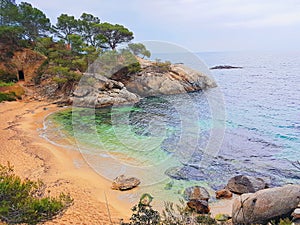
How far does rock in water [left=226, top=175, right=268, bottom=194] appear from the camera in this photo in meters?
9.99

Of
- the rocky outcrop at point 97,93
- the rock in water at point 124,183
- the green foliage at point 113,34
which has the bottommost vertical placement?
the rock in water at point 124,183

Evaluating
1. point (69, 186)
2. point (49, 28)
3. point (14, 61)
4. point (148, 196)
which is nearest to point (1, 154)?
point (69, 186)

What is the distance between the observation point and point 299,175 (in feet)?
37.6

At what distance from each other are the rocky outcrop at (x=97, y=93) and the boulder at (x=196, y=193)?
17815 millimetres

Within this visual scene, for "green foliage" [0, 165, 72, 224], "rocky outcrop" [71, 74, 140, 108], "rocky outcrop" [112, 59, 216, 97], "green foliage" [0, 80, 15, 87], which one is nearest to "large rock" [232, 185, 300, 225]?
"green foliage" [0, 165, 72, 224]

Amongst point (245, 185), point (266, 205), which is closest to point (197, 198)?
point (245, 185)

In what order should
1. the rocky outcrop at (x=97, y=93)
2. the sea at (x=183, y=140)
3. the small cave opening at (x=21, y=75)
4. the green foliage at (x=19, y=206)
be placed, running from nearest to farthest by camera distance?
the green foliage at (x=19, y=206), the sea at (x=183, y=140), the rocky outcrop at (x=97, y=93), the small cave opening at (x=21, y=75)

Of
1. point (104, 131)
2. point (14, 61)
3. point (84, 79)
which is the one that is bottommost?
point (104, 131)

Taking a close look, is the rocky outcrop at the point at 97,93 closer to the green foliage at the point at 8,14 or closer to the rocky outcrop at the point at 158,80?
the rocky outcrop at the point at 158,80

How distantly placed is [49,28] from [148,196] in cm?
3195

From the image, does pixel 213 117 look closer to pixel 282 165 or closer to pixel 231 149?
pixel 231 149

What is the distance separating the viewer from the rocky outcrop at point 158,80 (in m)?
33.0

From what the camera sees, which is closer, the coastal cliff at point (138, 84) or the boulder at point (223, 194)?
the boulder at point (223, 194)

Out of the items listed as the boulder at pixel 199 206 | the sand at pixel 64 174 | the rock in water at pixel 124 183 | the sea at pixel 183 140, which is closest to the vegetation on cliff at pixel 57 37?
the sea at pixel 183 140
